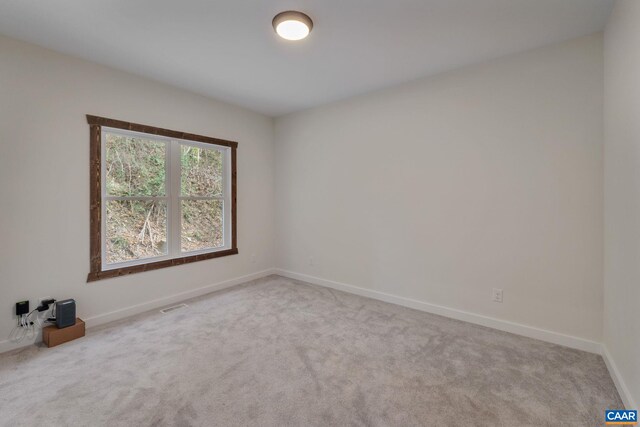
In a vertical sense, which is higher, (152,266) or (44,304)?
(152,266)

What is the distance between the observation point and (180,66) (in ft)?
9.57

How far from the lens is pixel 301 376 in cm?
203

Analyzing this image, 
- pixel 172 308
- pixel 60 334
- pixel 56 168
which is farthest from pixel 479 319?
pixel 56 168

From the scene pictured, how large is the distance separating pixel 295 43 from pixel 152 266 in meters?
2.79

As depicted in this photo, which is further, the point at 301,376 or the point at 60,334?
the point at 60,334

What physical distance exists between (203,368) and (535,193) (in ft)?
10.2

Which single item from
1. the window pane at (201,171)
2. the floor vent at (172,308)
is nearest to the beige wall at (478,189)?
the window pane at (201,171)

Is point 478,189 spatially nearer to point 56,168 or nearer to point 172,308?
point 172,308

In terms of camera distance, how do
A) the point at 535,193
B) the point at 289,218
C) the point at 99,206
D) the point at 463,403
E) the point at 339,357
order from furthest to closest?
the point at 289,218 → the point at 99,206 → the point at 535,193 → the point at 339,357 → the point at 463,403

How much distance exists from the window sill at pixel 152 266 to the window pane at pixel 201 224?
15cm

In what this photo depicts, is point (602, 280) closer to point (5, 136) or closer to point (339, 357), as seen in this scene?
point (339, 357)

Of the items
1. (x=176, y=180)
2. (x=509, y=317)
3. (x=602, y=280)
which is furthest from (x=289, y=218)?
(x=602, y=280)

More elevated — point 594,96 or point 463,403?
point 594,96

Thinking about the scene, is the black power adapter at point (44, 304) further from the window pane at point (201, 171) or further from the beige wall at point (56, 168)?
the window pane at point (201, 171)
